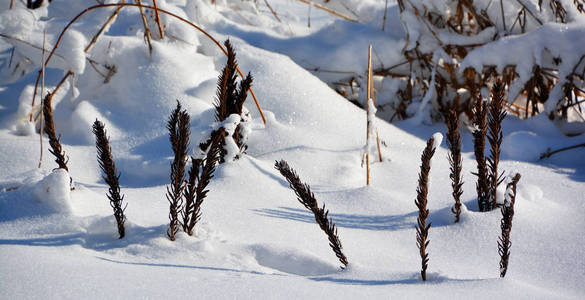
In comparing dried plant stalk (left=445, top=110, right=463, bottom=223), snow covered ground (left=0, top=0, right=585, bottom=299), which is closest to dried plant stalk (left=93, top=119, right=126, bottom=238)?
snow covered ground (left=0, top=0, right=585, bottom=299)

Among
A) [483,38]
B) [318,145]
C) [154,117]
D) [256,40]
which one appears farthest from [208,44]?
[483,38]

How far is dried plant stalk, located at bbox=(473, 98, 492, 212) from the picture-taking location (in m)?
1.31

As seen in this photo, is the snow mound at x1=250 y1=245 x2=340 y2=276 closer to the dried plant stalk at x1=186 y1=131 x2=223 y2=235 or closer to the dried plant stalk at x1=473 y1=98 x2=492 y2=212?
the dried plant stalk at x1=186 y1=131 x2=223 y2=235

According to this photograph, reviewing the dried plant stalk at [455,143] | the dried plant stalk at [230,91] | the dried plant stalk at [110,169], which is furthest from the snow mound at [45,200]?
the dried plant stalk at [455,143]

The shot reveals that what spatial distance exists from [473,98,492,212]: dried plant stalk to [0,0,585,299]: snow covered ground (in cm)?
7

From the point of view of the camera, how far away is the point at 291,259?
1.18m

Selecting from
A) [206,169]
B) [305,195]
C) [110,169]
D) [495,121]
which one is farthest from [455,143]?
[110,169]

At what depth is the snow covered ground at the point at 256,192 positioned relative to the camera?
0.99 metres

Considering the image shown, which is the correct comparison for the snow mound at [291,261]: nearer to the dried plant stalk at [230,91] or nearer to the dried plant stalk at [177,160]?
the dried plant stalk at [177,160]

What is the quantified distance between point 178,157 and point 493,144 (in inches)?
36.1

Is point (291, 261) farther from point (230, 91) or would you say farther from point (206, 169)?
point (230, 91)

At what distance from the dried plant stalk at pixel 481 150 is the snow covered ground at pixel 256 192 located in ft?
0.22

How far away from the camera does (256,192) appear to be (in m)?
1.65

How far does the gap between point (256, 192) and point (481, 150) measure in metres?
0.77
